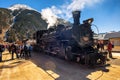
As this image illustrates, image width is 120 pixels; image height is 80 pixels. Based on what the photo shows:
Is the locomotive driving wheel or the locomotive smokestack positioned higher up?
the locomotive smokestack

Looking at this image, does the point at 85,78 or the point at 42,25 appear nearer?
the point at 85,78

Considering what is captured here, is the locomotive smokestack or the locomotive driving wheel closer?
the locomotive driving wheel

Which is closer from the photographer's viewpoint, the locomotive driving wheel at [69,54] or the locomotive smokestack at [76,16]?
the locomotive driving wheel at [69,54]

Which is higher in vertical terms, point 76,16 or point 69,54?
point 76,16

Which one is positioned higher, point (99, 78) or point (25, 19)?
point (25, 19)

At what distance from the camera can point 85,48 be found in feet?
46.7

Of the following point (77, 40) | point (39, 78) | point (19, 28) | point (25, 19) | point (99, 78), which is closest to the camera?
point (99, 78)

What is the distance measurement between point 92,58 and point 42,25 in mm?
172444

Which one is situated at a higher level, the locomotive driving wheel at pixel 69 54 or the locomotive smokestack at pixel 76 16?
the locomotive smokestack at pixel 76 16

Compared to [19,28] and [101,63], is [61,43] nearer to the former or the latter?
[101,63]

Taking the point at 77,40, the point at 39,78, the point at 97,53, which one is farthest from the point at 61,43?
the point at 39,78

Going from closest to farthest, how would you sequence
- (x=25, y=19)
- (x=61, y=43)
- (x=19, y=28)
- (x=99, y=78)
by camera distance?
1. (x=99, y=78)
2. (x=61, y=43)
3. (x=19, y=28)
4. (x=25, y=19)

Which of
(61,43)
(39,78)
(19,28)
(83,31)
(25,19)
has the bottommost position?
(39,78)

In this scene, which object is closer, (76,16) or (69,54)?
(69,54)
